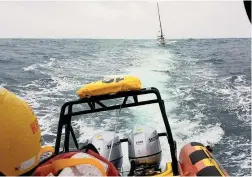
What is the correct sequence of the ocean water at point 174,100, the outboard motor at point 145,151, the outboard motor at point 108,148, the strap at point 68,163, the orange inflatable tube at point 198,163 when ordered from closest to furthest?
the strap at point 68,163 < the orange inflatable tube at point 198,163 < the outboard motor at point 145,151 < the outboard motor at point 108,148 < the ocean water at point 174,100

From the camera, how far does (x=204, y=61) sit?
63.7ft

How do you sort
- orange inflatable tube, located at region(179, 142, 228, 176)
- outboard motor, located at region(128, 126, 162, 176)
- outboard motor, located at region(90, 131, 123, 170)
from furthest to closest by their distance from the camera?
1. outboard motor, located at region(90, 131, 123, 170)
2. outboard motor, located at region(128, 126, 162, 176)
3. orange inflatable tube, located at region(179, 142, 228, 176)

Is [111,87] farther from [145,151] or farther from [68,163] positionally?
[68,163]

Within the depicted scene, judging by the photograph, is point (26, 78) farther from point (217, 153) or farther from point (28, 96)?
point (217, 153)

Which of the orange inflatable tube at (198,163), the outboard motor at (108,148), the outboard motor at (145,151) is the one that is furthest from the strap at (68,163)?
the outboard motor at (108,148)

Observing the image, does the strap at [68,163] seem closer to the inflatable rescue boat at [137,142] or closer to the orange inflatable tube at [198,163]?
the inflatable rescue boat at [137,142]

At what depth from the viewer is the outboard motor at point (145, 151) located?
3561 mm

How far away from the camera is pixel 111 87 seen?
2.97 m

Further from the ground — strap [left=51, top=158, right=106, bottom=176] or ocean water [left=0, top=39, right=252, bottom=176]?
strap [left=51, top=158, right=106, bottom=176]

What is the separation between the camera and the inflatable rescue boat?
9.85 ft

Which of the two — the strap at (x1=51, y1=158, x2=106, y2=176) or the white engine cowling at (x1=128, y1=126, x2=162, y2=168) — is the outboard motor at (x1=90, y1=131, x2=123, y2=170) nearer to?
the white engine cowling at (x1=128, y1=126, x2=162, y2=168)

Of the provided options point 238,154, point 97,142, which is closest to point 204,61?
point 238,154

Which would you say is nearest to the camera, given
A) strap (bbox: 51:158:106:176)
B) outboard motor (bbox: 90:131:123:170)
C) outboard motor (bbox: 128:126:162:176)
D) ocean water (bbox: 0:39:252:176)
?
strap (bbox: 51:158:106:176)

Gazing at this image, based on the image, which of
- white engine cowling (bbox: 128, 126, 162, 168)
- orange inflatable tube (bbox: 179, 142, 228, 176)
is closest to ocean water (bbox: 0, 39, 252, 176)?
white engine cowling (bbox: 128, 126, 162, 168)
